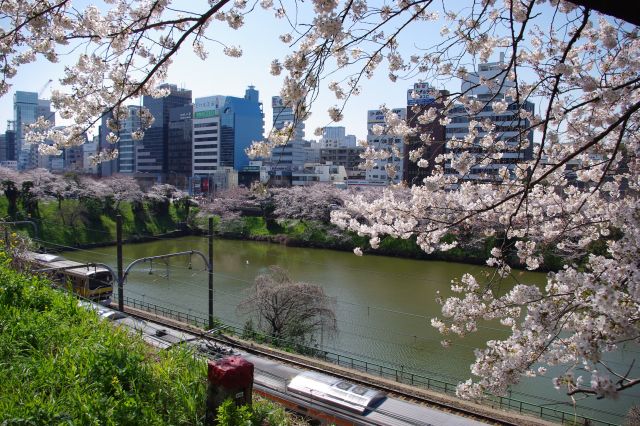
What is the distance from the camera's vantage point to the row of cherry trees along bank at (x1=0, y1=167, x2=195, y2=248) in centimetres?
2317

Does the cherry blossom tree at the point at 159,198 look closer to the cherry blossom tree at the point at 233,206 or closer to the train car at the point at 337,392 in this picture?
the cherry blossom tree at the point at 233,206

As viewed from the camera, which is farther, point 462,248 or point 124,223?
point 124,223

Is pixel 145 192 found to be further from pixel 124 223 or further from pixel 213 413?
pixel 213 413

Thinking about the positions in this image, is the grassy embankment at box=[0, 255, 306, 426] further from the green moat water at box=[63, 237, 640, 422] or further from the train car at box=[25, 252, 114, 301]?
the train car at box=[25, 252, 114, 301]

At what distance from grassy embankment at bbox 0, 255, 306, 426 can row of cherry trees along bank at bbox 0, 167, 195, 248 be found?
858 inches

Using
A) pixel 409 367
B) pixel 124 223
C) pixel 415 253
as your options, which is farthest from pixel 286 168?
pixel 409 367

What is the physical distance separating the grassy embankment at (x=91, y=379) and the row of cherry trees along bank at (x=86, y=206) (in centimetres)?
2179

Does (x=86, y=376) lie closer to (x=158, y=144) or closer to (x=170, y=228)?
(x=170, y=228)

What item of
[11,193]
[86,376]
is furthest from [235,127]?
[86,376]

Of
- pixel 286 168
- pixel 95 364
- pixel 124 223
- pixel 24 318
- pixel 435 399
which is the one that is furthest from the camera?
pixel 286 168

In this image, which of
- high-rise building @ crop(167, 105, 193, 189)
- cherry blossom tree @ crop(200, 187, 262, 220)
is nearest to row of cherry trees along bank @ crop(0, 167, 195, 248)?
cherry blossom tree @ crop(200, 187, 262, 220)

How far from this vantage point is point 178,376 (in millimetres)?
2041

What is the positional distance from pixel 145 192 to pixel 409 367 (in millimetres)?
24507

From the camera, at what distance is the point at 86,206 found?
25.2 m
